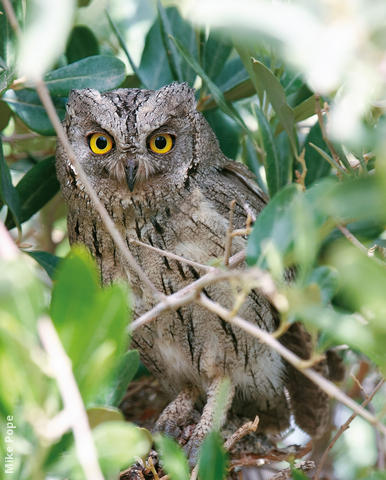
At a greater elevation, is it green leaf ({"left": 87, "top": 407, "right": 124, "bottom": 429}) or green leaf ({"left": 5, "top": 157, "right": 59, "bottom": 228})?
green leaf ({"left": 5, "top": 157, "right": 59, "bottom": 228})

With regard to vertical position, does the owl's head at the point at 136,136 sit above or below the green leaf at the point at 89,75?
below

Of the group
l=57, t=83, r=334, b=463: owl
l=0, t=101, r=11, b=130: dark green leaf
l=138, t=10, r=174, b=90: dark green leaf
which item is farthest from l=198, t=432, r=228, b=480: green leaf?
l=138, t=10, r=174, b=90: dark green leaf

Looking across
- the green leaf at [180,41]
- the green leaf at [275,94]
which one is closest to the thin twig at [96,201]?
the green leaf at [275,94]

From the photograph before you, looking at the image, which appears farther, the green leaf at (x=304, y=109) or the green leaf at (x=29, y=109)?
the green leaf at (x=29, y=109)

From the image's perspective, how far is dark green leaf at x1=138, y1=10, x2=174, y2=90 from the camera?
2074mm

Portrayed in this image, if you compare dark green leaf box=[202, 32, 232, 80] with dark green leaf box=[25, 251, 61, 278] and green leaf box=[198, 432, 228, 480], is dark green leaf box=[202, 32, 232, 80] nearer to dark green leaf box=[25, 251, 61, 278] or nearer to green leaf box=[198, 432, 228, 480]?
dark green leaf box=[25, 251, 61, 278]

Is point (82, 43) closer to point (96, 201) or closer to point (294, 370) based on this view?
point (96, 201)

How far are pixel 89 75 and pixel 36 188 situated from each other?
43 centimetres

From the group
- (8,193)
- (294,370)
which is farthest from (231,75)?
(294,370)

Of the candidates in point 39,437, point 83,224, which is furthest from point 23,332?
point 83,224

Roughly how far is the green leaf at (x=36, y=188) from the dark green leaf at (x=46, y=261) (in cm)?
11

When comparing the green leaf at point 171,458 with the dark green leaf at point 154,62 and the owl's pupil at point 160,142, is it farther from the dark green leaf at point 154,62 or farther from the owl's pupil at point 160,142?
the dark green leaf at point 154,62

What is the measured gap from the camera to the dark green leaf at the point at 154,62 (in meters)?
2.07

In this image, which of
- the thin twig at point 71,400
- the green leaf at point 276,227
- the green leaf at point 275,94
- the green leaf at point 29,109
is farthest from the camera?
the green leaf at point 29,109
